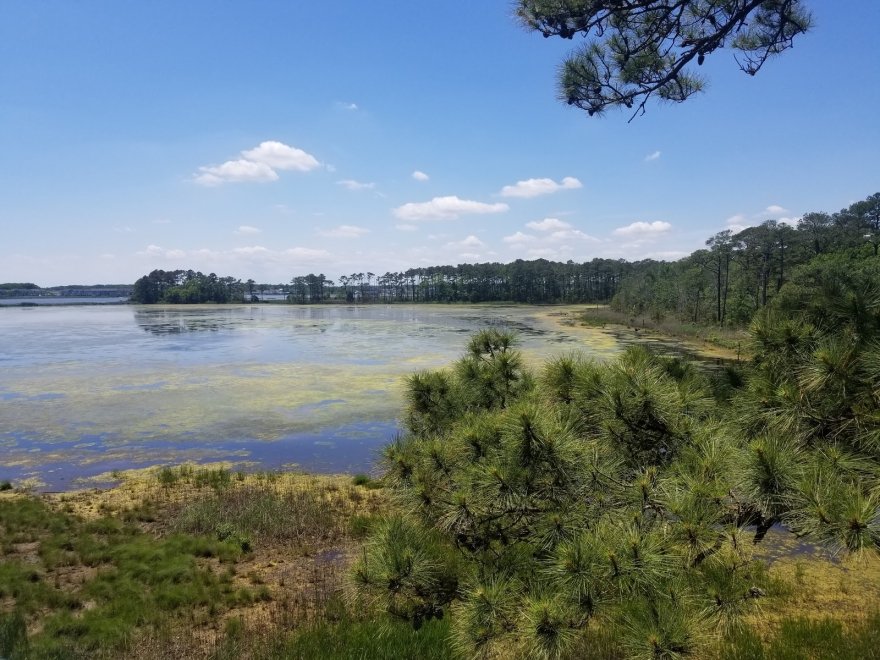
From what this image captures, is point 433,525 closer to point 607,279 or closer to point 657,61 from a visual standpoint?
point 657,61

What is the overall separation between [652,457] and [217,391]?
65.1 feet

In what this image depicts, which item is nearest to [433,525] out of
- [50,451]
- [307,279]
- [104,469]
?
[104,469]

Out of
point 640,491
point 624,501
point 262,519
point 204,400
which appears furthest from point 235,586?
point 204,400

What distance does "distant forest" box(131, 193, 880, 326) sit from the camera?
39.2m

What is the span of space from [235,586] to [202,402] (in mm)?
12948

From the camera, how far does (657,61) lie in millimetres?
4828

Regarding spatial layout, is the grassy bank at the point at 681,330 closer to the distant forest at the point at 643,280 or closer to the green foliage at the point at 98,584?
the distant forest at the point at 643,280

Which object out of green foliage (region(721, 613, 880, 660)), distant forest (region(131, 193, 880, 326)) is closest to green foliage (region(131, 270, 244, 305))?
distant forest (region(131, 193, 880, 326))

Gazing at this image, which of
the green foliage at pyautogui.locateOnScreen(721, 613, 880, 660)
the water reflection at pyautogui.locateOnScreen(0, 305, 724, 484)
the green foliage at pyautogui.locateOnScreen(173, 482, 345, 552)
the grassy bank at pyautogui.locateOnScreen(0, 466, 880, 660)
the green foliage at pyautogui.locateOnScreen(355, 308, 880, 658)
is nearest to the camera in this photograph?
the green foliage at pyautogui.locateOnScreen(355, 308, 880, 658)

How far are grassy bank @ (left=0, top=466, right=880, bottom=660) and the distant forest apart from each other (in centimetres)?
313

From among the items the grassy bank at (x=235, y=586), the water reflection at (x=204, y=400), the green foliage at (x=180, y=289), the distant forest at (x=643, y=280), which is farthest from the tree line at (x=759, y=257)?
the green foliage at (x=180, y=289)

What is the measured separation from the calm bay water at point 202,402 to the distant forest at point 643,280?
1096 cm

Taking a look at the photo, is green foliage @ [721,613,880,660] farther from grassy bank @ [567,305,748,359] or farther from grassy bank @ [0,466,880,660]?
grassy bank @ [567,305,748,359]

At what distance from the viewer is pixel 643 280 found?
64312 mm
